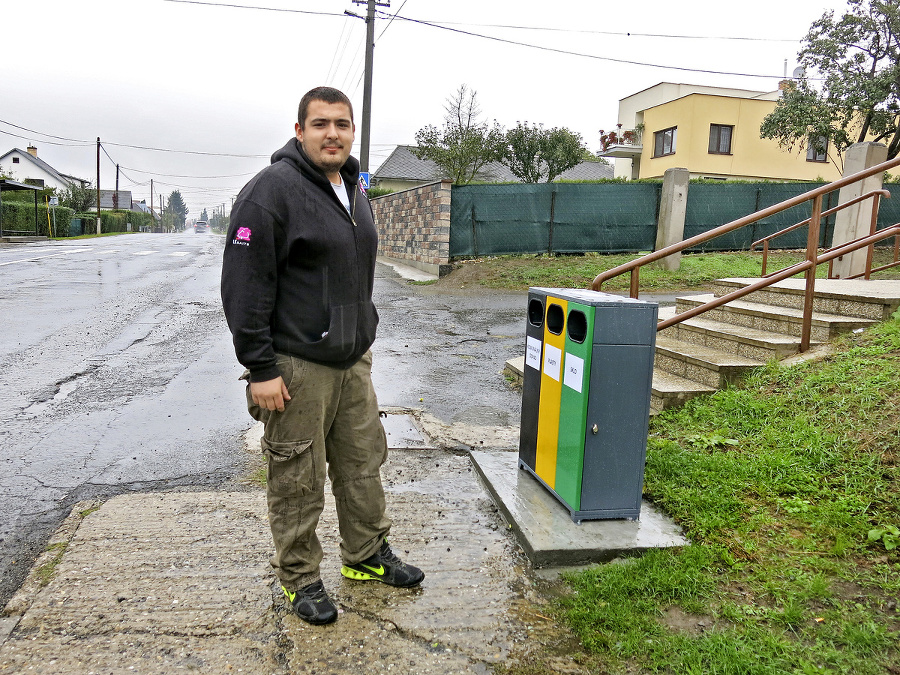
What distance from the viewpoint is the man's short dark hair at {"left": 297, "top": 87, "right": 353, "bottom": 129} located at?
7.77 feet

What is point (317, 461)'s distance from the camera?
2453 mm

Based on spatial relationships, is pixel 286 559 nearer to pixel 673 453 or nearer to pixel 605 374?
pixel 605 374

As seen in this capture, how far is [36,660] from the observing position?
2168 millimetres

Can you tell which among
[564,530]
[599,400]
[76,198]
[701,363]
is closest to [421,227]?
[701,363]

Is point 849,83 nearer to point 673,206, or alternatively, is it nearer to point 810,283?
point 673,206

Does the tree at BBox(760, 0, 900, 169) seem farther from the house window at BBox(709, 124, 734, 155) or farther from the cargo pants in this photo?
the cargo pants

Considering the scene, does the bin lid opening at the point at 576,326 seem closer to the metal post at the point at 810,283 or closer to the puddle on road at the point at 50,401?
the metal post at the point at 810,283

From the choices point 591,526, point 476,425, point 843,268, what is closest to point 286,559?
point 591,526

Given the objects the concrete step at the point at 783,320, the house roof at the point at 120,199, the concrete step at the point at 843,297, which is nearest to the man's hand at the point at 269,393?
the concrete step at the point at 783,320

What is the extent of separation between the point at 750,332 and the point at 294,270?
4.29 m

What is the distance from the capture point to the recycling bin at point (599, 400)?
3037mm

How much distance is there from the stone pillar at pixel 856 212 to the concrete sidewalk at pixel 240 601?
25.4 ft

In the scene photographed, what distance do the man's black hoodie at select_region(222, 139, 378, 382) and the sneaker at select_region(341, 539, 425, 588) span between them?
2.84 feet

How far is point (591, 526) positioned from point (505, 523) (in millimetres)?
446
